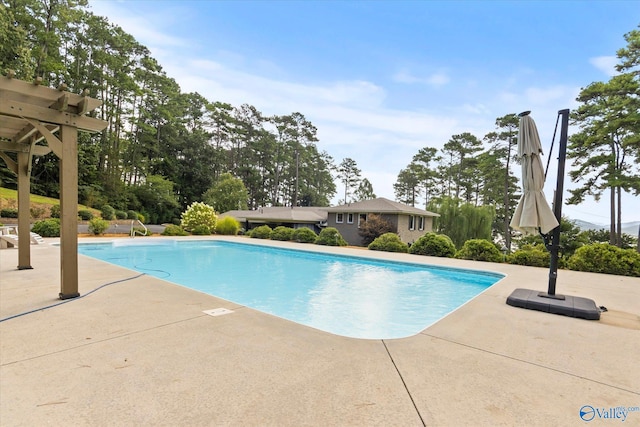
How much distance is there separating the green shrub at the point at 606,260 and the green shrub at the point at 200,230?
17.5 meters

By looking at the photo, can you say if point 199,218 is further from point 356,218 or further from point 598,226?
point 598,226

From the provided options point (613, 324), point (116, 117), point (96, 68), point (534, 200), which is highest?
point (96, 68)

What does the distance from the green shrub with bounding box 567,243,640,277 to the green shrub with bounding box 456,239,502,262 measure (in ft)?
6.74

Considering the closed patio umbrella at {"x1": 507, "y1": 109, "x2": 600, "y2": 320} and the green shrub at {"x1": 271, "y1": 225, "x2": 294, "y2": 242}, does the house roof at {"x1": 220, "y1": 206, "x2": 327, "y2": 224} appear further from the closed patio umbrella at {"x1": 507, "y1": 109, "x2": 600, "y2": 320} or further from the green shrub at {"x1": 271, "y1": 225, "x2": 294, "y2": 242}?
the closed patio umbrella at {"x1": 507, "y1": 109, "x2": 600, "y2": 320}

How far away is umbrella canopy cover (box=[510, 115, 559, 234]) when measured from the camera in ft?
15.5

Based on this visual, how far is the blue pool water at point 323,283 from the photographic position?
5773 mm

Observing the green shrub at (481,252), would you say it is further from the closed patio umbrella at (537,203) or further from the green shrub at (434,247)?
the closed patio umbrella at (537,203)

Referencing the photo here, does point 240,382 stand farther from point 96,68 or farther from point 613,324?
point 96,68

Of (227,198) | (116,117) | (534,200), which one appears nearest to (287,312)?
(534,200)

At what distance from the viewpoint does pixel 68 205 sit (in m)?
4.23

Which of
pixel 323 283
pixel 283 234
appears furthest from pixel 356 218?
pixel 323 283

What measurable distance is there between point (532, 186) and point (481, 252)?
6793 millimetres

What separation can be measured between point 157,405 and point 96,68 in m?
32.3

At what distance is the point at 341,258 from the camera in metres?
12.1
